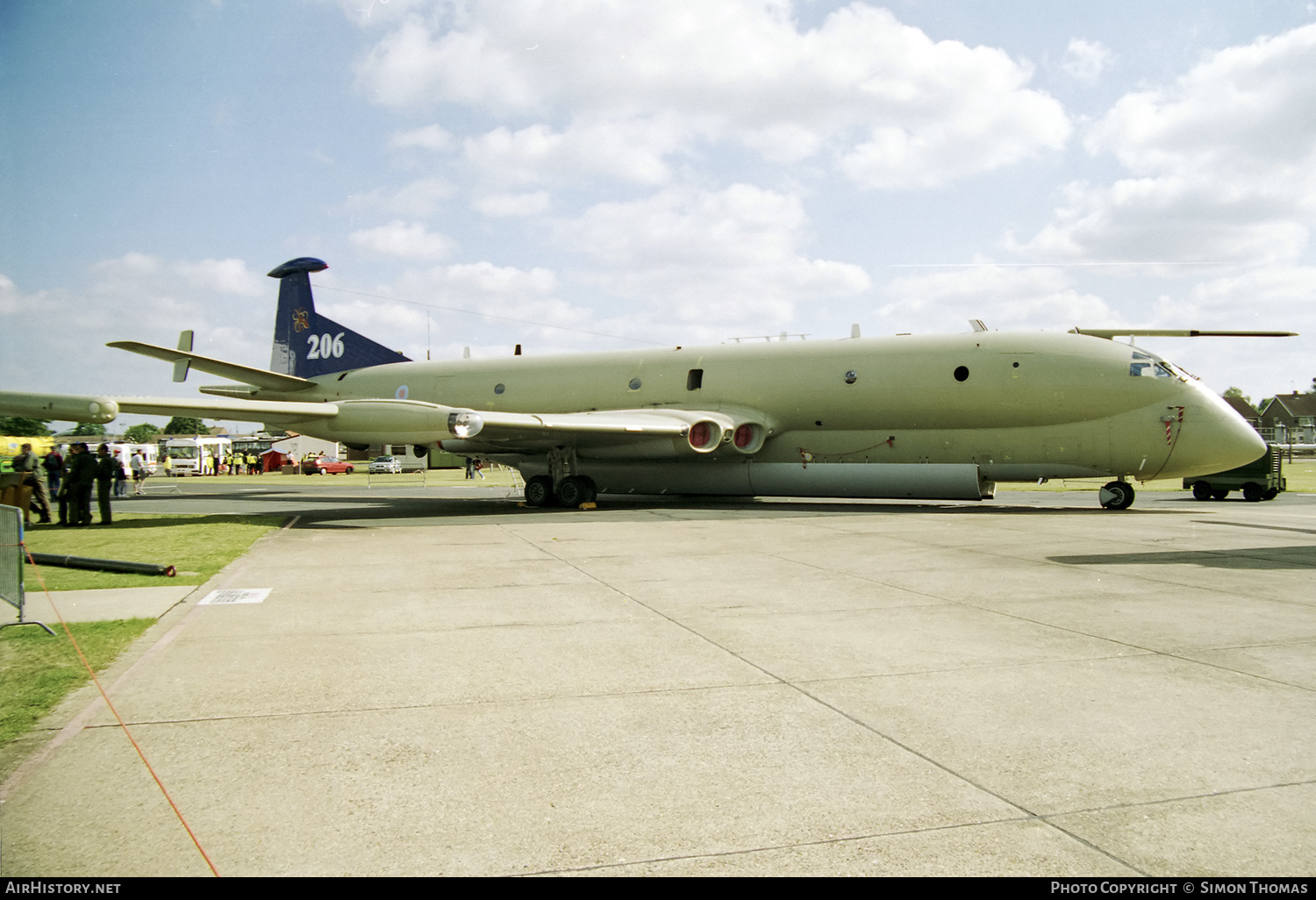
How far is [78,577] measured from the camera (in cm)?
852

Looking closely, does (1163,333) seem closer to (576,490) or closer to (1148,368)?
(1148,368)

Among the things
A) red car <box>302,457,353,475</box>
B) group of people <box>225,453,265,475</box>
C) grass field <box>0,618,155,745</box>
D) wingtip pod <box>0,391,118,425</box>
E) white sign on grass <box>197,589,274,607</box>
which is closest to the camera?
grass field <box>0,618,155,745</box>

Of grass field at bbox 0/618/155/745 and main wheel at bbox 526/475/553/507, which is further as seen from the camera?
main wheel at bbox 526/475/553/507

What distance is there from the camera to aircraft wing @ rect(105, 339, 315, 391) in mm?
16844

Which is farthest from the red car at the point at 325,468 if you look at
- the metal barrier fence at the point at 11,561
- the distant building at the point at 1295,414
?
the distant building at the point at 1295,414

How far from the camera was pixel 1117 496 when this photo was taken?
1628 centimetres

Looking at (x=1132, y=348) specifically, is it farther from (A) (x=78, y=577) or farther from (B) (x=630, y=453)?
(A) (x=78, y=577)

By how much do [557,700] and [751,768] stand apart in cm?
130

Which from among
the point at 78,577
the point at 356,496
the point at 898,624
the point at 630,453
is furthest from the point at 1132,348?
the point at 356,496

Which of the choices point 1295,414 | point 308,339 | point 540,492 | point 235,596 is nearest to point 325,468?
point 308,339

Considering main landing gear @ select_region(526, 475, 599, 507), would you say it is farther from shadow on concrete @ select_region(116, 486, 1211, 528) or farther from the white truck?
the white truck

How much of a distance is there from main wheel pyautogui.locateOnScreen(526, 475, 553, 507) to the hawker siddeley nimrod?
0.11ft

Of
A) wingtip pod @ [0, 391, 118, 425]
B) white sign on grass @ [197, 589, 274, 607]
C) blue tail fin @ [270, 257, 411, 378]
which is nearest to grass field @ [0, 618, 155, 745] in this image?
white sign on grass @ [197, 589, 274, 607]

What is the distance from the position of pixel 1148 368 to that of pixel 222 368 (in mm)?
20066
